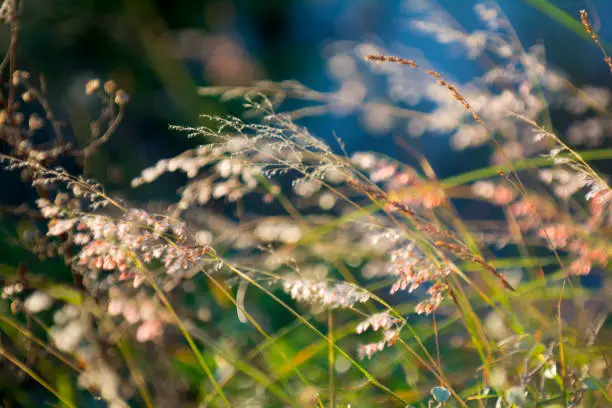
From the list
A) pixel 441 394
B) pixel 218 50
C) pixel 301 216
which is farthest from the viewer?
pixel 218 50

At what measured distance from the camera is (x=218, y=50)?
3133mm

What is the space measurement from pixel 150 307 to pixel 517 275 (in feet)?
3.68

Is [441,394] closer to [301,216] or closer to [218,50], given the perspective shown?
[301,216]

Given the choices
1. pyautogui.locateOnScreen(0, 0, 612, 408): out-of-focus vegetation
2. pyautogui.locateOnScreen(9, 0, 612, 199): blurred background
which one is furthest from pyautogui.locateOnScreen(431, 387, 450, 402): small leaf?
pyautogui.locateOnScreen(9, 0, 612, 199): blurred background

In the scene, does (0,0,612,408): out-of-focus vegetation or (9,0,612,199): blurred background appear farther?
(9,0,612,199): blurred background

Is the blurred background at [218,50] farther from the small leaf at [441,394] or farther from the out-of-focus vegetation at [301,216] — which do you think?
the small leaf at [441,394]

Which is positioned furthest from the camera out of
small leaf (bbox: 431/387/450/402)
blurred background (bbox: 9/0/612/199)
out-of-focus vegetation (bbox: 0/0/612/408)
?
blurred background (bbox: 9/0/612/199)

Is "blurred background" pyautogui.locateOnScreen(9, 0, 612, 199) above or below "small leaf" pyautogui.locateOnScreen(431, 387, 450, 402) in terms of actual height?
below

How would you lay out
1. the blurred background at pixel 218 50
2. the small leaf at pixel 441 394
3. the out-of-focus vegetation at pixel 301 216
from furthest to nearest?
the blurred background at pixel 218 50, the out-of-focus vegetation at pixel 301 216, the small leaf at pixel 441 394

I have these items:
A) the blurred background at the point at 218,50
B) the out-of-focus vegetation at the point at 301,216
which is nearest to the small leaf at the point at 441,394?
the out-of-focus vegetation at the point at 301,216

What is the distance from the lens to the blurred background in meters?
2.84

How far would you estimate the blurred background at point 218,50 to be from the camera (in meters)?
2.84

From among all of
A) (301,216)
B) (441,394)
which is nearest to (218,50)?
(301,216)

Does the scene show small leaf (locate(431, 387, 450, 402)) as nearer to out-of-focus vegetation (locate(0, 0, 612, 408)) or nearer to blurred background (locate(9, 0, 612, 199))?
out-of-focus vegetation (locate(0, 0, 612, 408))
